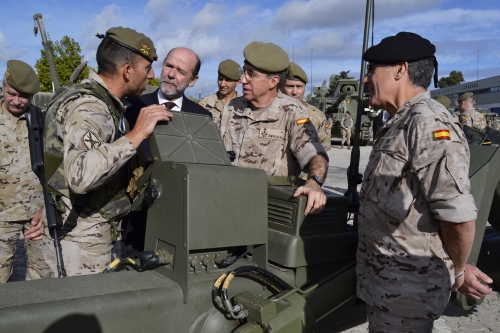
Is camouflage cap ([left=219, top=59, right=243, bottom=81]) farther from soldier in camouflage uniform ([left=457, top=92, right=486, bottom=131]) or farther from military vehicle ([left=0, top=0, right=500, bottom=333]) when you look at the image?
soldier in camouflage uniform ([left=457, top=92, right=486, bottom=131])

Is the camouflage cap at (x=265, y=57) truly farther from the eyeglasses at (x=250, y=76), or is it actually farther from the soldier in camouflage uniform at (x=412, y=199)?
the soldier in camouflage uniform at (x=412, y=199)

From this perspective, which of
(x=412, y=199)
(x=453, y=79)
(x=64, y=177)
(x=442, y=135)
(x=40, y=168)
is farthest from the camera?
(x=453, y=79)

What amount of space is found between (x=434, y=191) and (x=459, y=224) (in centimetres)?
18

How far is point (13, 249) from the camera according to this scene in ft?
12.6

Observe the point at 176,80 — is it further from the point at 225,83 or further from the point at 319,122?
the point at 319,122

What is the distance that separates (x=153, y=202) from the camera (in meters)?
2.31

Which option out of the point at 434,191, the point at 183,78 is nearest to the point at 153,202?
the point at 434,191

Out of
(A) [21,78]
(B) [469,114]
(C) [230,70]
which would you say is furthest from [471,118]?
(A) [21,78]

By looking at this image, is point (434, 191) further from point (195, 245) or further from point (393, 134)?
point (195, 245)

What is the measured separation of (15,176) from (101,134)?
1.88 m

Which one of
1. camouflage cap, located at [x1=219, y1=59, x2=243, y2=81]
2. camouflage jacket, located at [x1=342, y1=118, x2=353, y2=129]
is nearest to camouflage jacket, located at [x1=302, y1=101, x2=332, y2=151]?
camouflage cap, located at [x1=219, y1=59, x2=243, y2=81]

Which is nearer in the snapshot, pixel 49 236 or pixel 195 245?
pixel 195 245

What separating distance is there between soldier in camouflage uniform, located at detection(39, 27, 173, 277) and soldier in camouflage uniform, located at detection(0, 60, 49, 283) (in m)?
1.19

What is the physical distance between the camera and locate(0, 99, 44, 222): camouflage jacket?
3.81m
